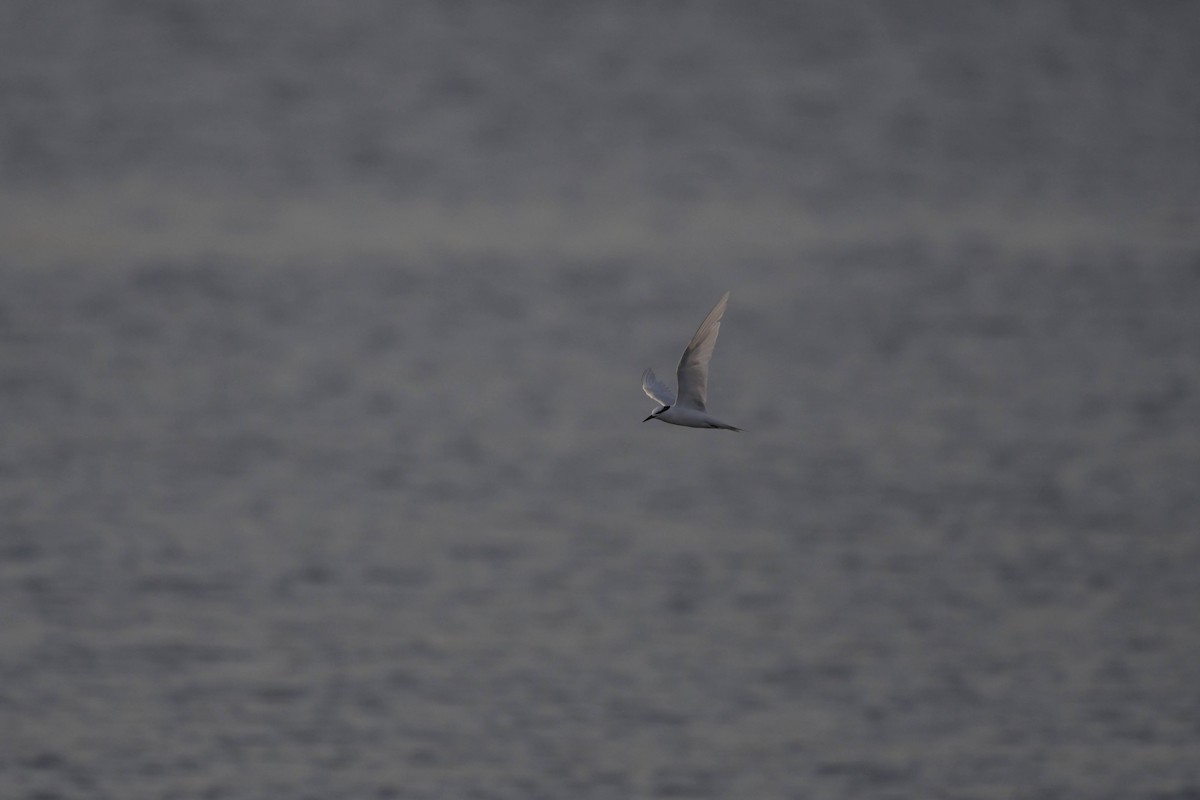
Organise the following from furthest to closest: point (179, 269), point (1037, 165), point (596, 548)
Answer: point (1037, 165) < point (179, 269) < point (596, 548)

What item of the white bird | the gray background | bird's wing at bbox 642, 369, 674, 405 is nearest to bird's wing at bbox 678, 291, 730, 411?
the white bird

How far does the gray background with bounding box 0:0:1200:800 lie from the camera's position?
21391 millimetres

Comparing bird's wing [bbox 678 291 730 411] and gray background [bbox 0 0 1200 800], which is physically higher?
gray background [bbox 0 0 1200 800]

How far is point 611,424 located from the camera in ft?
113

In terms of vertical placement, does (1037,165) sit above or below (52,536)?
above

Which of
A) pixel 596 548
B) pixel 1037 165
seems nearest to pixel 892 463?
pixel 596 548

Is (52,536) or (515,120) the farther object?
(515,120)

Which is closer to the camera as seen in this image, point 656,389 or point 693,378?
point 693,378

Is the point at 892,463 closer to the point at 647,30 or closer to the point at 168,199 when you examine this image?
the point at 168,199

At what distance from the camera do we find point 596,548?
1072 inches

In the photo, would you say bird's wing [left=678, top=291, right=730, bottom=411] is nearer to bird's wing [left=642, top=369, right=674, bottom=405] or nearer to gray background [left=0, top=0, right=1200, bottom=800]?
bird's wing [left=642, top=369, right=674, bottom=405]

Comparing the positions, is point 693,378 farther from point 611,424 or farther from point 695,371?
point 611,424

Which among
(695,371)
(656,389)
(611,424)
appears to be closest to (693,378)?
(695,371)

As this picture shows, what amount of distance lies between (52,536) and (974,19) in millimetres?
48018
